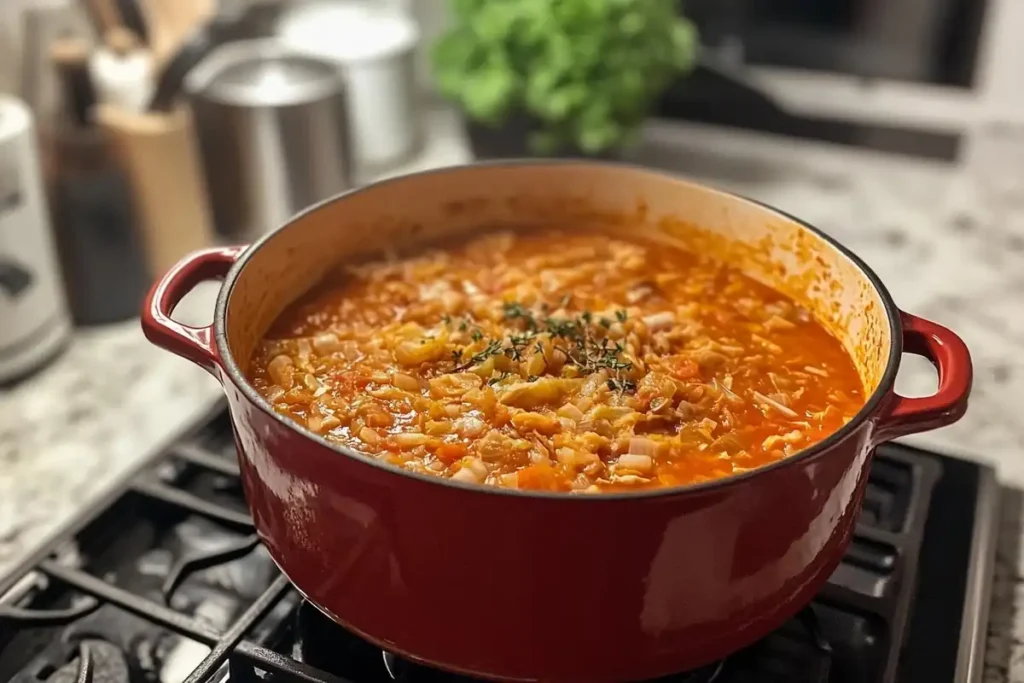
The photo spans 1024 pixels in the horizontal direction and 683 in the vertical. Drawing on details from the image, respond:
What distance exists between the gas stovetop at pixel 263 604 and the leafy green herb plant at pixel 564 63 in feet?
2.41

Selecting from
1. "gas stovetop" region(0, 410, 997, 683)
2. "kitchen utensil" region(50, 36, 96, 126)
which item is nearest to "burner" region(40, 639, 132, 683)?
"gas stovetop" region(0, 410, 997, 683)

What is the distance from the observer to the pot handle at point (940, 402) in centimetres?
72

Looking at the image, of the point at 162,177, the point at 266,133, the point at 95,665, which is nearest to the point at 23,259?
the point at 162,177

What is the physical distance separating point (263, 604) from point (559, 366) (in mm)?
313

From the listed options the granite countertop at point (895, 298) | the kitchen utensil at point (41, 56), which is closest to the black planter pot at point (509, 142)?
the granite countertop at point (895, 298)

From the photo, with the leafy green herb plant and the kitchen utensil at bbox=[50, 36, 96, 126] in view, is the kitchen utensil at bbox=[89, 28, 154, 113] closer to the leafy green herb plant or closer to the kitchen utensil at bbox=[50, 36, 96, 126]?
the kitchen utensil at bbox=[50, 36, 96, 126]

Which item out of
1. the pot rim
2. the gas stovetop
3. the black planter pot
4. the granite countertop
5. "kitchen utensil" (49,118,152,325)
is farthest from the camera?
the black planter pot

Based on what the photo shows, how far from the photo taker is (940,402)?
718mm

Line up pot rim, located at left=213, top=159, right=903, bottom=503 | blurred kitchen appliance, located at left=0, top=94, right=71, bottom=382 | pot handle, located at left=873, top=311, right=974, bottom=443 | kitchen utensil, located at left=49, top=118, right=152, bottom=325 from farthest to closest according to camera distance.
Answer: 1. kitchen utensil, located at left=49, top=118, right=152, bottom=325
2. blurred kitchen appliance, located at left=0, top=94, right=71, bottom=382
3. pot handle, located at left=873, top=311, right=974, bottom=443
4. pot rim, located at left=213, top=159, right=903, bottom=503

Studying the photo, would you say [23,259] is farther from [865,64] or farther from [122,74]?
[865,64]

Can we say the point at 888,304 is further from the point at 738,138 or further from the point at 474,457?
the point at 738,138

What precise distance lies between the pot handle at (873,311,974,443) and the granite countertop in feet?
0.92

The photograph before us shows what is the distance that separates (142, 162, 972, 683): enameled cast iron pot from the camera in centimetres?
63

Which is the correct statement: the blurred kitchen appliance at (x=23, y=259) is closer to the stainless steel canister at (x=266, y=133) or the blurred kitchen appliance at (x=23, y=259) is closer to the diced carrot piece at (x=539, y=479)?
the stainless steel canister at (x=266, y=133)
